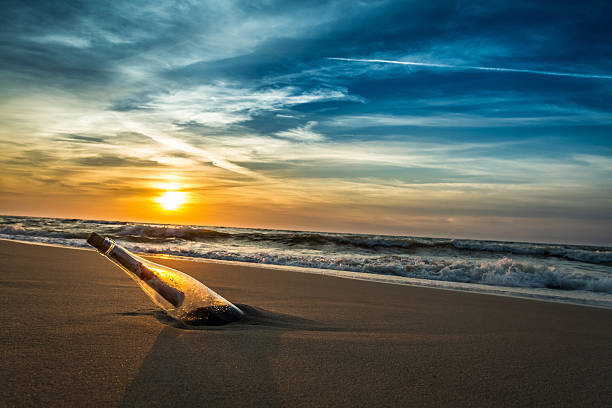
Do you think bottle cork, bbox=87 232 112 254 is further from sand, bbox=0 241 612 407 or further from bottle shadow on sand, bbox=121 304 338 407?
bottle shadow on sand, bbox=121 304 338 407

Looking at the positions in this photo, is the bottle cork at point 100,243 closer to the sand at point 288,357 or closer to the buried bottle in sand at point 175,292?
the buried bottle in sand at point 175,292

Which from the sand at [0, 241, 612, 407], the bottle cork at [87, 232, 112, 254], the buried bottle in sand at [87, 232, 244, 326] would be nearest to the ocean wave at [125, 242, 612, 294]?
the sand at [0, 241, 612, 407]

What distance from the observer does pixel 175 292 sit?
2.38 m

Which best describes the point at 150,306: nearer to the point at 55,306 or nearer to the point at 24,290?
the point at 55,306

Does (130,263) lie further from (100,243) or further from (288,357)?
(288,357)

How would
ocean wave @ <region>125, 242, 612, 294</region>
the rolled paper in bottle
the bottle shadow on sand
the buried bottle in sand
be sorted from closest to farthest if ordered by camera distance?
the bottle shadow on sand, the buried bottle in sand, the rolled paper in bottle, ocean wave @ <region>125, 242, 612, 294</region>

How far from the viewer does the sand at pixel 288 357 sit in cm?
139

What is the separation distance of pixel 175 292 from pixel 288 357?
3.04 ft

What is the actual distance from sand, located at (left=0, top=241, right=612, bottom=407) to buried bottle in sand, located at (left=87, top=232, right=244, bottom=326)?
11cm

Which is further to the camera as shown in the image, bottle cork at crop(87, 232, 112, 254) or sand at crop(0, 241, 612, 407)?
bottle cork at crop(87, 232, 112, 254)

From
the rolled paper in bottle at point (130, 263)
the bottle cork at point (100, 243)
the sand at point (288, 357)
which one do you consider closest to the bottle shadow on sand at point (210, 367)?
the sand at point (288, 357)

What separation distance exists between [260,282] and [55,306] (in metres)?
2.69

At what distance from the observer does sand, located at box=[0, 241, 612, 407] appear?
139 cm

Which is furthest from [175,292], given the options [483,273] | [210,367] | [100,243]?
[483,273]
